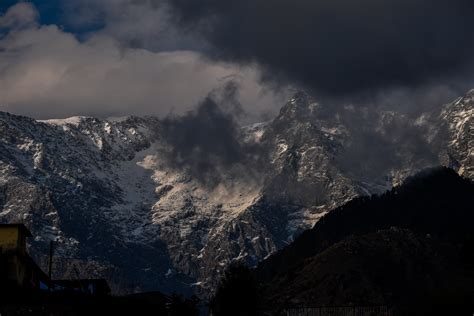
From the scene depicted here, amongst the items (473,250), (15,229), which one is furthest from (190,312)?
(473,250)

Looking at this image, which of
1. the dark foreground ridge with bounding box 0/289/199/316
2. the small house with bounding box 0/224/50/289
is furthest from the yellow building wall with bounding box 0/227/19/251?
the dark foreground ridge with bounding box 0/289/199/316

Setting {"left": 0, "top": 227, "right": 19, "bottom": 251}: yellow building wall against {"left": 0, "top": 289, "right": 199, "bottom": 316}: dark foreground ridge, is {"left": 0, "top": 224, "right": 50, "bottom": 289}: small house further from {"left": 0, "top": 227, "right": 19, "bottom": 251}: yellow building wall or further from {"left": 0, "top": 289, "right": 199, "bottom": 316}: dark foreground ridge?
→ {"left": 0, "top": 289, "right": 199, "bottom": 316}: dark foreground ridge

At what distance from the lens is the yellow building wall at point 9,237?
134500 millimetres

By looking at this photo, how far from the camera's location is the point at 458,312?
431 ft

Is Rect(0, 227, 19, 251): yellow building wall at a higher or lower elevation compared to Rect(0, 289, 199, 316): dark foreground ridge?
higher

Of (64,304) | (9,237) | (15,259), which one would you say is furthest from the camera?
(9,237)

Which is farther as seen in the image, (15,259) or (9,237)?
(9,237)

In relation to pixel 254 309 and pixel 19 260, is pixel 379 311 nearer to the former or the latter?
pixel 254 309

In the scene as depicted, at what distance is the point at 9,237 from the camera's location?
13512 centimetres

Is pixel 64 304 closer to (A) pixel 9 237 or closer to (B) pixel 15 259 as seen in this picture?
(B) pixel 15 259

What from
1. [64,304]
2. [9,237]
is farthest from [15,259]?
[64,304]

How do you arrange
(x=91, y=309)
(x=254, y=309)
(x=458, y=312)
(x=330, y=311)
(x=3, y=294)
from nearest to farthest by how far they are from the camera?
(x=3, y=294) → (x=91, y=309) → (x=458, y=312) → (x=254, y=309) → (x=330, y=311)

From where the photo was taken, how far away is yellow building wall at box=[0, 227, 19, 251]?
13450 cm

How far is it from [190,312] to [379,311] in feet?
94.3
